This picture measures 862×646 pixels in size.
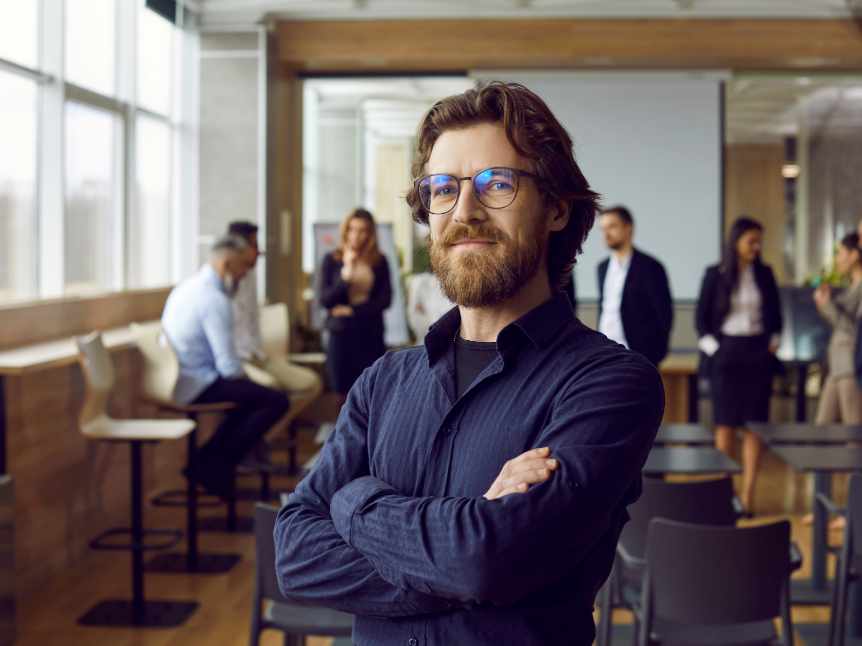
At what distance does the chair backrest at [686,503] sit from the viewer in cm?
273

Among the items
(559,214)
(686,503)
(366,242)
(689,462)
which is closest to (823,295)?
(689,462)

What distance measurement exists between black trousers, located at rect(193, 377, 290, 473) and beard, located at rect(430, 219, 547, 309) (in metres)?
3.73

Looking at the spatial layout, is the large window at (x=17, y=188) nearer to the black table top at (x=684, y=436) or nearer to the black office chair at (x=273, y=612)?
the black office chair at (x=273, y=612)

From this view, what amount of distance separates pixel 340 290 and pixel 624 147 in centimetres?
347

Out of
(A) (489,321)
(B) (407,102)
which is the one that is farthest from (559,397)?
(B) (407,102)

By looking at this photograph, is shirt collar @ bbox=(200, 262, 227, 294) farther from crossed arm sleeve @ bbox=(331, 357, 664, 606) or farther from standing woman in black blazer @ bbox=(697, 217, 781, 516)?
crossed arm sleeve @ bbox=(331, 357, 664, 606)

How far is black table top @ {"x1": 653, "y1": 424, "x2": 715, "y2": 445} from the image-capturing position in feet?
12.4

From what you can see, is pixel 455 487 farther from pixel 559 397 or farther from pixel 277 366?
pixel 277 366

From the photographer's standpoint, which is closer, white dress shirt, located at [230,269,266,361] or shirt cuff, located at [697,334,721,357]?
shirt cuff, located at [697,334,721,357]

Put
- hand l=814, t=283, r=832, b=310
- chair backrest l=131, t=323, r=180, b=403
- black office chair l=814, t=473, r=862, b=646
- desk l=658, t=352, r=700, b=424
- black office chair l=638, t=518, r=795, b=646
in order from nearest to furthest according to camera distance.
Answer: black office chair l=638, t=518, r=795, b=646 → black office chair l=814, t=473, r=862, b=646 → chair backrest l=131, t=323, r=180, b=403 → hand l=814, t=283, r=832, b=310 → desk l=658, t=352, r=700, b=424

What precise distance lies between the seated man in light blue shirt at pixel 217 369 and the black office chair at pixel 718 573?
290cm

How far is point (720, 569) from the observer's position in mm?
2250

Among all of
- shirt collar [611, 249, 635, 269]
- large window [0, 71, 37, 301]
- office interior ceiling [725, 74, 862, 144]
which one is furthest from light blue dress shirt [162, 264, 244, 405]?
office interior ceiling [725, 74, 862, 144]

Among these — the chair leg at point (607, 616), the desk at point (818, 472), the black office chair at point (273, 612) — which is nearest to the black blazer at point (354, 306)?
the desk at point (818, 472)
